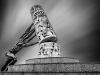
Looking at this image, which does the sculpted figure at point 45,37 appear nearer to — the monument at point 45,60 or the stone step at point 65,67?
the monument at point 45,60

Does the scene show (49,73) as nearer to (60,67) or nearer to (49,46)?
(60,67)

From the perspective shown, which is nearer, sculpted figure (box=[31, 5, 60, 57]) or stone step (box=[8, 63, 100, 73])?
stone step (box=[8, 63, 100, 73])

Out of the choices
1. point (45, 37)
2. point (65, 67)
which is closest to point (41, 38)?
point (45, 37)

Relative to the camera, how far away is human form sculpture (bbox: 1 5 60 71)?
9.95 metres

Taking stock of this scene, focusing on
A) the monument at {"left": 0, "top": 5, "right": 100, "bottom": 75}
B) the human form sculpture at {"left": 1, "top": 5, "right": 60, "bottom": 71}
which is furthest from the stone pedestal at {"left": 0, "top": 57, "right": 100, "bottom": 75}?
the human form sculpture at {"left": 1, "top": 5, "right": 60, "bottom": 71}

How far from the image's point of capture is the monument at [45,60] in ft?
23.3

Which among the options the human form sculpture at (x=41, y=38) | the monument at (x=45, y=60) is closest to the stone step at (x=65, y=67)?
the monument at (x=45, y=60)

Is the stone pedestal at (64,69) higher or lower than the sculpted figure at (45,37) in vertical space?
lower

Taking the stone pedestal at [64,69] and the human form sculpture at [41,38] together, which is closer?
the stone pedestal at [64,69]

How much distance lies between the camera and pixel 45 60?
852cm

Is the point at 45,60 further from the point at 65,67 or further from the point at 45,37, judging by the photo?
the point at 45,37

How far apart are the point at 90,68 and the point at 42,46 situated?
176 inches

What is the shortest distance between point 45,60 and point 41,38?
2.55 metres

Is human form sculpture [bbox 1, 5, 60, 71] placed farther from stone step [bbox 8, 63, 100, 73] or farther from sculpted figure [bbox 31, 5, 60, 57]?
stone step [bbox 8, 63, 100, 73]
